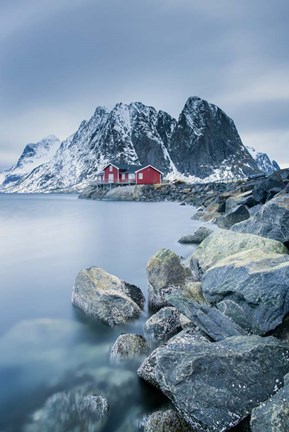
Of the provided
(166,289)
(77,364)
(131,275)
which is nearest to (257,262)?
(166,289)

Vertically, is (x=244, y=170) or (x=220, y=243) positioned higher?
(x=244, y=170)

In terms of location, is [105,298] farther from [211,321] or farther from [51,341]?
[211,321]

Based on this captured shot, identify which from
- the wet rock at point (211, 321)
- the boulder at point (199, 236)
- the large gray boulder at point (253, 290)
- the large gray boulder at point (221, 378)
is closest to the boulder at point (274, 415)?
the large gray boulder at point (221, 378)

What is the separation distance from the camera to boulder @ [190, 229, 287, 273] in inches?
295

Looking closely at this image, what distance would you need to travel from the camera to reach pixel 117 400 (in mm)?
4793

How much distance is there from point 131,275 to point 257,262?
256 inches

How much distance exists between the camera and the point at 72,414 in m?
4.50

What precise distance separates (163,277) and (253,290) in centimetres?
281

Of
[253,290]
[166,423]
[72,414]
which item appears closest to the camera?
[166,423]

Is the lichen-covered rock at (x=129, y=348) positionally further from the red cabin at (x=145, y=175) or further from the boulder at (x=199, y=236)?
the red cabin at (x=145, y=175)

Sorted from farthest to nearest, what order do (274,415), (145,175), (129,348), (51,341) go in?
(145,175) < (51,341) < (129,348) < (274,415)

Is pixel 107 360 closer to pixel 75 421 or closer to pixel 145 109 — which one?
pixel 75 421

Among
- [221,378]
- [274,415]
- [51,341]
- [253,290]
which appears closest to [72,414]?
[221,378]

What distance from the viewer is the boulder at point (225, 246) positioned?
7488 millimetres
